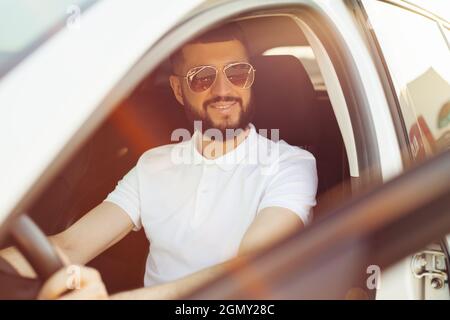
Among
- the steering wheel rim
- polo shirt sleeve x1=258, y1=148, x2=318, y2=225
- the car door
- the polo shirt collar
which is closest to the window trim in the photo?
the car door

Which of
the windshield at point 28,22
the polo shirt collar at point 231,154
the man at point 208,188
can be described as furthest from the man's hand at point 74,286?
the polo shirt collar at point 231,154

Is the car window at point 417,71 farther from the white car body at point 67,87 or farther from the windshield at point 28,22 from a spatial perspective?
the windshield at point 28,22

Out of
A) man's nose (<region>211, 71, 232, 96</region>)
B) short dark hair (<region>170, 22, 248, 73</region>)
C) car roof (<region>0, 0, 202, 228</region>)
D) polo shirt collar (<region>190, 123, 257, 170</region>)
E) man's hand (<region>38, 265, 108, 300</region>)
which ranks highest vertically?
short dark hair (<region>170, 22, 248, 73</region>)

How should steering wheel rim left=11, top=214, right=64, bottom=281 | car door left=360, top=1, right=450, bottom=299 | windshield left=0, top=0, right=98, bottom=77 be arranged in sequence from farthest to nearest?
car door left=360, top=1, right=450, bottom=299 < windshield left=0, top=0, right=98, bottom=77 < steering wheel rim left=11, top=214, right=64, bottom=281

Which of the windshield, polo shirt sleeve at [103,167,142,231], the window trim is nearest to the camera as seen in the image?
the windshield

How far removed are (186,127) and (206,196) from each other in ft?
2.09

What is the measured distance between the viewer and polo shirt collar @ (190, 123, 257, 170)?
2236 millimetres

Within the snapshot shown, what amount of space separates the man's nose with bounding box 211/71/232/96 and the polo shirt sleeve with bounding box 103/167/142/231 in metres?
0.47

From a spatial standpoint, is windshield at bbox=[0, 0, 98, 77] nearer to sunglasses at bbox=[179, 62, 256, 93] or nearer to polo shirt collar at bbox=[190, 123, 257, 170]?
sunglasses at bbox=[179, 62, 256, 93]

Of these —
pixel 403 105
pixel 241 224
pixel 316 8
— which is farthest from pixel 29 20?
pixel 403 105

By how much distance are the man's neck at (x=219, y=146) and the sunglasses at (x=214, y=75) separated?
0.21m

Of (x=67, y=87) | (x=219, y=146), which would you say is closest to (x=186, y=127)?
(x=219, y=146)

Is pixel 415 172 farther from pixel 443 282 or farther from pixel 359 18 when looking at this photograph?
pixel 359 18

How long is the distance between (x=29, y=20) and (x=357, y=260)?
2.97 feet
